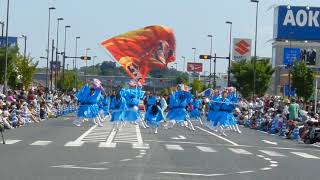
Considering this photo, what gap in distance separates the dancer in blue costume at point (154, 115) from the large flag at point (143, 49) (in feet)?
58.7

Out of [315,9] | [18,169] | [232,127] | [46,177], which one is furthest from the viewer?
[315,9]

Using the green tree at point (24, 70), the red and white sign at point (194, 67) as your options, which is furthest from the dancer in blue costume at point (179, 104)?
the red and white sign at point (194, 67)

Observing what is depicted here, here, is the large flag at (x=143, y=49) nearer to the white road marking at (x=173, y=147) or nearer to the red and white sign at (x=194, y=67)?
the white road marking at (x=173, y=147)

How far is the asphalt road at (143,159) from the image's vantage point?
14.8 metres

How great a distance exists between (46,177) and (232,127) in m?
23.6

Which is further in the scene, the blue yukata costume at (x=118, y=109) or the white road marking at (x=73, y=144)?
the blue yukata costume at (x=118, y=109)

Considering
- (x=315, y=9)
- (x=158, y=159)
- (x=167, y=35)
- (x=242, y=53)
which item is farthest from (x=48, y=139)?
(x=315, y=9)

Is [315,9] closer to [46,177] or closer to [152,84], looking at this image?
[152,84]

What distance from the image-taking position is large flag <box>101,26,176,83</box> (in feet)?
185

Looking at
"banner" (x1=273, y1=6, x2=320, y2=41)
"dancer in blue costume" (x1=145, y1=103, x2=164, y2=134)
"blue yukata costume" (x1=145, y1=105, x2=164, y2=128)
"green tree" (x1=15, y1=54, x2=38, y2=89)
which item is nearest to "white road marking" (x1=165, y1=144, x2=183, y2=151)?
"blue yukata costume" (x1=145, y1=105, x2=164, y2=128)

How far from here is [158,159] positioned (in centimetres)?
1841

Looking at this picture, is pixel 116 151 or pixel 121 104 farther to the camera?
pixel 121 104

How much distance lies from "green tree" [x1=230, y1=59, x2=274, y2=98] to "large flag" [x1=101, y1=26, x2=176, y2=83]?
3380cm

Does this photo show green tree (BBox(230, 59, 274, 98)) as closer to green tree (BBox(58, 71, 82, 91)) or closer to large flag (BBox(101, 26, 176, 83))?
large flag (BBox(101, 26, 176, 83))
